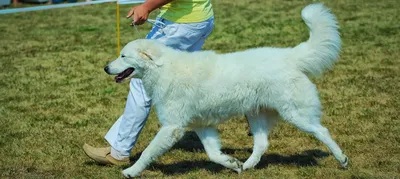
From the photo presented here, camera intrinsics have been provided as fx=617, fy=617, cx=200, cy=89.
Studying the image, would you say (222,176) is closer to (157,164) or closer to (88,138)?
(157,164)

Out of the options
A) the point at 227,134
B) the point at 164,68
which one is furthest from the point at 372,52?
the point at 164,68

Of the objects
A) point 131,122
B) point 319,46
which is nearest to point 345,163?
point 319,46

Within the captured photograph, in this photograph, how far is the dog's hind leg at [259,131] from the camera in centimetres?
523

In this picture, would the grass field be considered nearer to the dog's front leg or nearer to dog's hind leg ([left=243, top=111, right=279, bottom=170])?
dog's hind leg ([left=243, top=111, right=279, bottom=170])

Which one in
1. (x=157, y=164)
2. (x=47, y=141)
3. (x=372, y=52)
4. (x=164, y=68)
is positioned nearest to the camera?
(x=164, y=68)

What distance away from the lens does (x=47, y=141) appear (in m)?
6.27

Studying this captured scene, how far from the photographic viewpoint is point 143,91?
211 inches

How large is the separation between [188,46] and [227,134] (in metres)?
1.47

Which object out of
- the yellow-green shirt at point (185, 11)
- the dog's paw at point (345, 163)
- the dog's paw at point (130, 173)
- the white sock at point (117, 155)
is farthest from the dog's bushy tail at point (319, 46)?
the white sock at point (117, 155)

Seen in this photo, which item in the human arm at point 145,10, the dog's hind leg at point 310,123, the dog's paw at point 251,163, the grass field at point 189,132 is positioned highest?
the human arm at point 145,10

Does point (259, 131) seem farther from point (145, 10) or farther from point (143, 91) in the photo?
point (145, 10)

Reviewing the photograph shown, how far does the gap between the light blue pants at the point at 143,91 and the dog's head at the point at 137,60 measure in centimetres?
34

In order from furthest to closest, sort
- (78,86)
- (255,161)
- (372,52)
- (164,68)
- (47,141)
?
1. (372,52)
2. (78,86)
3. (47,141)
4. (255,161)
5. (164,68)

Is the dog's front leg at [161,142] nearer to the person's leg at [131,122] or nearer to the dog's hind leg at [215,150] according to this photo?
the dog's hind leg at [215,150]
